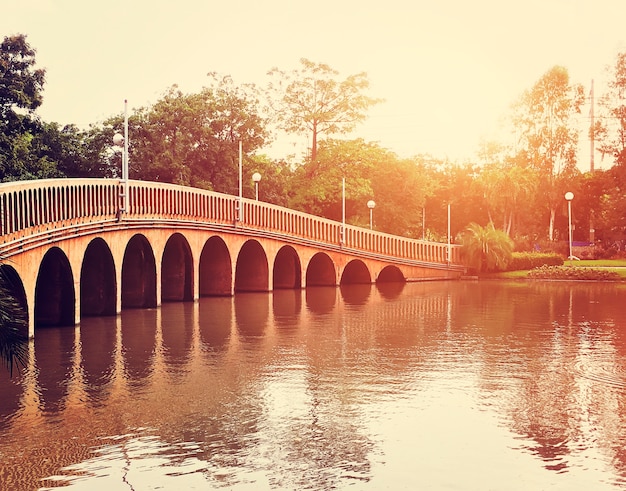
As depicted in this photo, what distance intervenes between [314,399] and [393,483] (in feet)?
16.6

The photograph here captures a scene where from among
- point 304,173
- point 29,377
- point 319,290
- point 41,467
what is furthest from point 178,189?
point 304,173

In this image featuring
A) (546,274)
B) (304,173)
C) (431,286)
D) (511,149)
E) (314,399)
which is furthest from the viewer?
(511,149)

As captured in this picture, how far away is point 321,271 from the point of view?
175 feet

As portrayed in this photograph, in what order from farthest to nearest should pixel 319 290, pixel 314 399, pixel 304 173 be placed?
pixel 304 173 < pixel 319 290 < pixel 314 399

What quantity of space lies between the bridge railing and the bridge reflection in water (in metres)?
3.40

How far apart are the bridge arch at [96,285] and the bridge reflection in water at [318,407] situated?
2.13 meters

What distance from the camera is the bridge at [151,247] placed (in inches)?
952

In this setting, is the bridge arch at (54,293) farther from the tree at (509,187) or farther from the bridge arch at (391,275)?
the tree at (509,187)

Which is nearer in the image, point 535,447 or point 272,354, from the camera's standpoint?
point 535,447

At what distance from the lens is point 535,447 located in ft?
41.1

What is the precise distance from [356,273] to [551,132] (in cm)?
3265

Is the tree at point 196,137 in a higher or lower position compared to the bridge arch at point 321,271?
higher

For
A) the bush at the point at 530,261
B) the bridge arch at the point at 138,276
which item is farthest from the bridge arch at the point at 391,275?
the bridge arch at the point at 138,276

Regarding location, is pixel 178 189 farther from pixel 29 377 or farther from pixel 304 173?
pixel 304 173
